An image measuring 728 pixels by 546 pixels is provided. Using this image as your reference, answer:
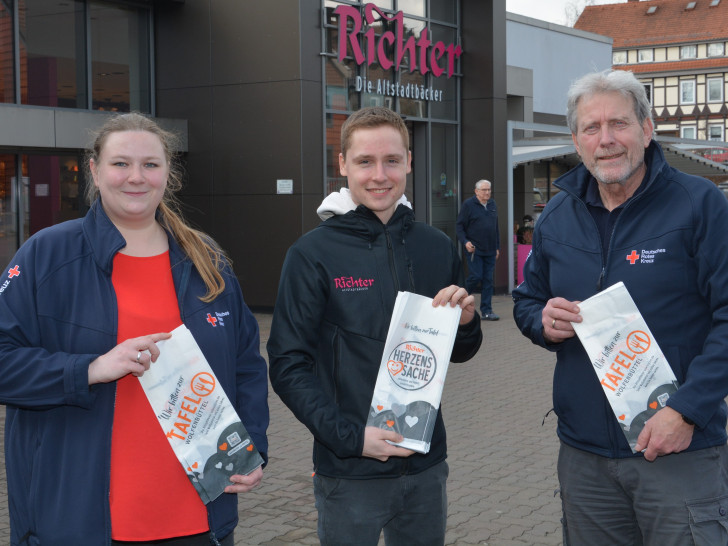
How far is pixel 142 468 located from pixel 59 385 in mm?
367

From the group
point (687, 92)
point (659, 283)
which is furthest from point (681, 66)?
point (659, 283)

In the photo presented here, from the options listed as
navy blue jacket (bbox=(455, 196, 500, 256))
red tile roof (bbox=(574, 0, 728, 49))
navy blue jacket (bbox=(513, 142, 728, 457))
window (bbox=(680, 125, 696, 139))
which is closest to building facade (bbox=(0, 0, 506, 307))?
navy blue jacket (bbox=(455, 196, 500, 256))

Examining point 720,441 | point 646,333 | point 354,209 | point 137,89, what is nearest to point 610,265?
point 646,333

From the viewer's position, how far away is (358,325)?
111 inches

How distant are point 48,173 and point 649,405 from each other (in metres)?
12.5

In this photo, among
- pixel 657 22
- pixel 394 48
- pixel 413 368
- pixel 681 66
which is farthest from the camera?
pixel 657 22

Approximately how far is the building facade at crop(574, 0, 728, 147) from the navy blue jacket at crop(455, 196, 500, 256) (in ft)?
206

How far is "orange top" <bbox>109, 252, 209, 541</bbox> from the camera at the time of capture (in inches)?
Answer: 104

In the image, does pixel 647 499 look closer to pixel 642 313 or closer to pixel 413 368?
pixel 642 313

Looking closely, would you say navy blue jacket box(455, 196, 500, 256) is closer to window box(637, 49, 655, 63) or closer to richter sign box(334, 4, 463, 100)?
richter sign box(334, 4, 463, 100)

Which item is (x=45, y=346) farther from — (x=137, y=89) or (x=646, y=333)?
(x=137, y=89)

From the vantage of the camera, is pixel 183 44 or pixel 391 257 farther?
pixel 183 44

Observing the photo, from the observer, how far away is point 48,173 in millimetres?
13750

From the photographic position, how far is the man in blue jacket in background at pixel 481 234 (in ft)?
45.2
